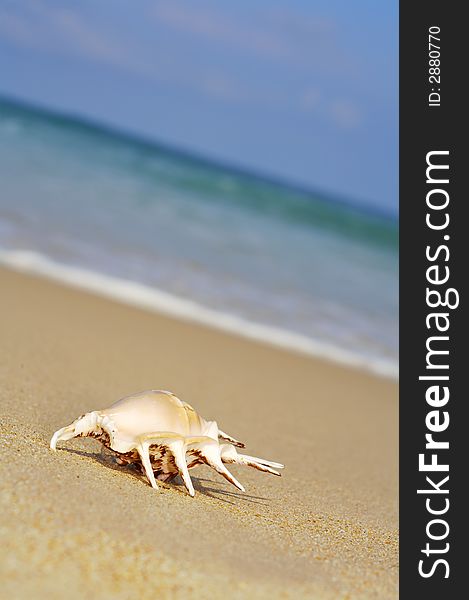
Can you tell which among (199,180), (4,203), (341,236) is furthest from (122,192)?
(199,180)

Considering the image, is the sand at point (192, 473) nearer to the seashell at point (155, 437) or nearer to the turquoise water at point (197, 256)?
the seashell at point (155, 437)

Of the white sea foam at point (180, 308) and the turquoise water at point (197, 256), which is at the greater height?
the turquoise water at point (197, 256)

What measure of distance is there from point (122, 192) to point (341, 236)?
7938 millimetres

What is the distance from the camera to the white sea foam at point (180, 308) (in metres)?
6.64

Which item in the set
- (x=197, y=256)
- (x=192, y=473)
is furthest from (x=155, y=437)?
(x=197, y=256)

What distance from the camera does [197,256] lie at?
9.59 metres

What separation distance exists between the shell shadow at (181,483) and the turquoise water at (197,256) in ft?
11.7

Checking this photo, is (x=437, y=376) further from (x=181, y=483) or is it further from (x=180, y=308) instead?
(x=180, y=308)

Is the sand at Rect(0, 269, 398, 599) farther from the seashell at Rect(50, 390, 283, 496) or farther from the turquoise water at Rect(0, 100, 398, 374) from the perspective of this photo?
the turquoise water at Rect(0, 100, 398, 374)

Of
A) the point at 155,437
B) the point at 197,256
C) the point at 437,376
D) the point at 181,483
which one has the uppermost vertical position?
the point at 197,256

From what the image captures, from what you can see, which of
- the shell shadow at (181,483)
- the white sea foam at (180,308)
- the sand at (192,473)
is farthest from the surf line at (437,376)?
the white sea foam at (180,308)

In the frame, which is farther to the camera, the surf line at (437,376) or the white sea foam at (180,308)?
the white sea foam at (180,308)

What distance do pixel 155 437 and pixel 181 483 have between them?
366mm

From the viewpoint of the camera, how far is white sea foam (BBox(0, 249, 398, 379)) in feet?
21.8
